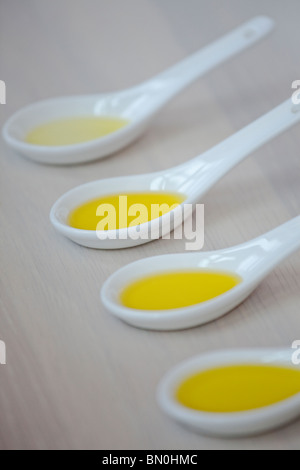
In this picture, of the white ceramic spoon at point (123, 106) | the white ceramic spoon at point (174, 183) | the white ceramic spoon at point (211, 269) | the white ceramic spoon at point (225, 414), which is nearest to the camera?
the white ceramic spoon at point (225, 414)

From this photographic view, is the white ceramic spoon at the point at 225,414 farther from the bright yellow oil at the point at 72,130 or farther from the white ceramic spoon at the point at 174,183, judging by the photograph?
the bright yellow oil at the point at 72,130

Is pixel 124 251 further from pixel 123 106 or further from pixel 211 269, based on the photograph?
pixel 123 106

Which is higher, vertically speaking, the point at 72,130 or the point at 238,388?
the point at 72,130

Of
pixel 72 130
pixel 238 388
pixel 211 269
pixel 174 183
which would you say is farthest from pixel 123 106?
pixel 238 388

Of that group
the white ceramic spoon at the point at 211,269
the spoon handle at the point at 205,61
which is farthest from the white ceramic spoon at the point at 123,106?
the white ceramic spoon at the point at 211,269

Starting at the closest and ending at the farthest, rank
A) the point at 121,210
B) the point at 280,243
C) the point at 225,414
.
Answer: the point at 225,414, the point at 280,243, the point at 121,210

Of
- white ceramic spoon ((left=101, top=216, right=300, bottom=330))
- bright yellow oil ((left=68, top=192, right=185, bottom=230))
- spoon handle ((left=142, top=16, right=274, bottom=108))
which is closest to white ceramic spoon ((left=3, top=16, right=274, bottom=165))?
spoon handle ((left=142, top=16, right=274, bottom=108))
